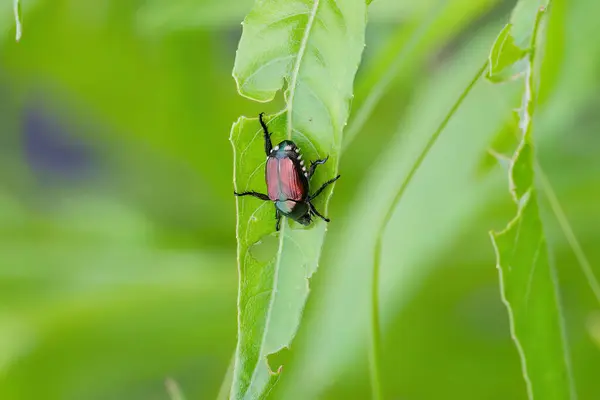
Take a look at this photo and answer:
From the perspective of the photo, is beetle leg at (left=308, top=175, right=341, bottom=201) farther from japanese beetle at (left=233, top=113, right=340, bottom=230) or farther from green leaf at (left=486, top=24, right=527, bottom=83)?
green leaf at (left=486, top=24, right=527, bottom=83)

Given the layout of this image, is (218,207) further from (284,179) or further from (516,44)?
(516,44)

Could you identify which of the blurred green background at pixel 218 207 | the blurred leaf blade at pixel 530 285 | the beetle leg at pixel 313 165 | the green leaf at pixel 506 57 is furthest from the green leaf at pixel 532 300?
the blurred green background at pixel 218 207

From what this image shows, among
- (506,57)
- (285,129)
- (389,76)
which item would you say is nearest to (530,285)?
(506,57)

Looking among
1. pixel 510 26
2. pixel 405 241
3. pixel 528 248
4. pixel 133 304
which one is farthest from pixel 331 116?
pixel 133 304

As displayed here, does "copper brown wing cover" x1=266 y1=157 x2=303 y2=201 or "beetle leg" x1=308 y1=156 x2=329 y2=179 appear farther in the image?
"copper brown wing cover" x1=266 y1=157 x2=303 y2=201

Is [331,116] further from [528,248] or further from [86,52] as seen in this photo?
[86,52]

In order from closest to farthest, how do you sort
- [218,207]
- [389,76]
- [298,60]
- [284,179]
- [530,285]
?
1. [298,60]
2. [530,285]
3. [284,179]
4. [389,76]
5. [218,207]

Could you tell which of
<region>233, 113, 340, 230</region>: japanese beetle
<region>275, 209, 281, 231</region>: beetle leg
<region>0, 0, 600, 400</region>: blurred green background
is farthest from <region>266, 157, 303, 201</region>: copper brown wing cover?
<region>0, 0, 600, 400</region>: blurred green background
